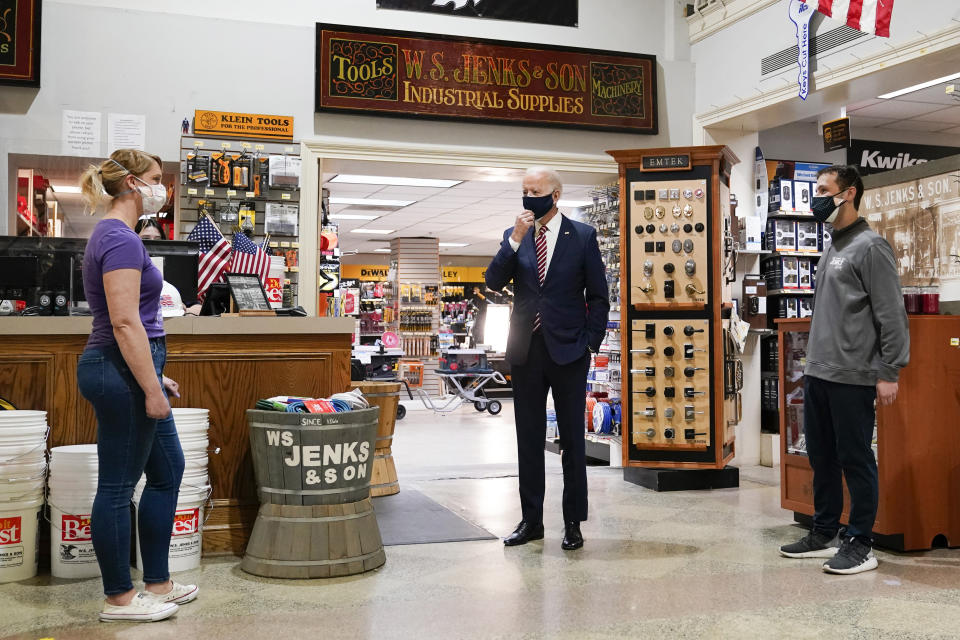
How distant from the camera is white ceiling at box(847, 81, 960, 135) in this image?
7672 mm

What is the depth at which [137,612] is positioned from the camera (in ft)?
9.16

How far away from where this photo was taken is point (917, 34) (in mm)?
4910

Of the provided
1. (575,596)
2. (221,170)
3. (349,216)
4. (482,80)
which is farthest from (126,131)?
(349,216)

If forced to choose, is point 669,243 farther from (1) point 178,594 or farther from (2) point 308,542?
(1) point 178,594

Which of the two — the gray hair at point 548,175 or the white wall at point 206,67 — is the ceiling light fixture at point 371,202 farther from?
the gray hair at point 548,175

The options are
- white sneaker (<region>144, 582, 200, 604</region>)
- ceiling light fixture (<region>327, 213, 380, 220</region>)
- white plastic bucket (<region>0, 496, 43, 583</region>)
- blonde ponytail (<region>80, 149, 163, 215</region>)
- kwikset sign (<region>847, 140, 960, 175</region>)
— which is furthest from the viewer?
ceiling light fixture (<region>327, 213, 380, 220</region>)

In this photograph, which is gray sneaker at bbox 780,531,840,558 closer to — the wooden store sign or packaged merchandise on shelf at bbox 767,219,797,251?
packaged merchandise on shelf at bbox 767,219,797,251

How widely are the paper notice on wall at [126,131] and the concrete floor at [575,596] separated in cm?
336

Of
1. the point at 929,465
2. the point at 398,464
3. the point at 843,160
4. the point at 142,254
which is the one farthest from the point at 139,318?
the point at 843,160

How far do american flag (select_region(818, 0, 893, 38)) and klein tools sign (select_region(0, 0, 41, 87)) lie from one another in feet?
16.6

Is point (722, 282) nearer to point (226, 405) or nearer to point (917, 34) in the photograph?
point (917, 34)

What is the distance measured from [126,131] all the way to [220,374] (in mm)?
2882

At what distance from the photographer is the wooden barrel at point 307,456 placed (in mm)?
3295

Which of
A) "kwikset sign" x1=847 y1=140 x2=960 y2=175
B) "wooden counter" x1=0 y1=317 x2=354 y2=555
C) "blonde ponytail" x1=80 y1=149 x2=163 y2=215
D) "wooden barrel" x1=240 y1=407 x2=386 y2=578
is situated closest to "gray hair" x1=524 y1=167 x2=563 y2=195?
"wooden counter" x1=0 y1=317 x2=354 y2=555
